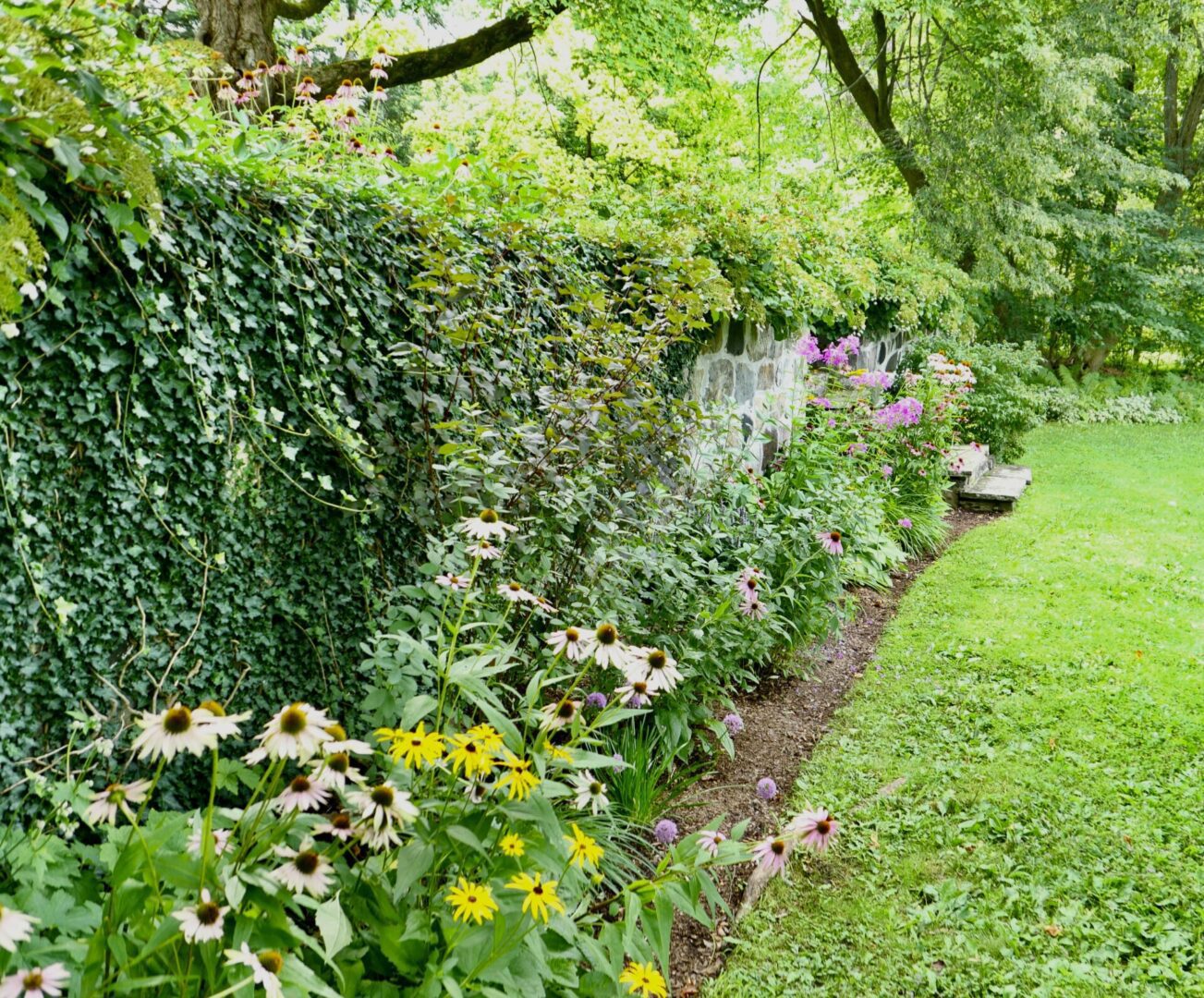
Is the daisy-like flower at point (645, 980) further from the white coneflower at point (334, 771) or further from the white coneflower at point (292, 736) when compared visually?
the white coneflower at point (292, 736)

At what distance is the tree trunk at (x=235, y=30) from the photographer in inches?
256

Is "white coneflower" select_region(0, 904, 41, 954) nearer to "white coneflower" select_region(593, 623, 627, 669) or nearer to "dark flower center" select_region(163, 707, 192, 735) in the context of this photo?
"dark flower center" select_region(163, 707, 192, 735)

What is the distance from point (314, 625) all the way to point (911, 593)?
3848 mm

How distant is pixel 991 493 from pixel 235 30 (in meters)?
6.85

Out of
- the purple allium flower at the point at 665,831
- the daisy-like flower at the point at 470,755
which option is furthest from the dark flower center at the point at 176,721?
the purple allium flower at the point at 665,831

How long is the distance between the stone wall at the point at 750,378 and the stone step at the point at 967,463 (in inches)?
71.8

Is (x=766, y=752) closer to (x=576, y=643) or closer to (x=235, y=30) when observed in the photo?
(x=576, y=643)

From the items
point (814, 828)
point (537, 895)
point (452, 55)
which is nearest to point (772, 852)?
point (814, 828)

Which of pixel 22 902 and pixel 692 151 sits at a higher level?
pixel 692 151

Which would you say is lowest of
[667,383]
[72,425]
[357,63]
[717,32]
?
[667,383]

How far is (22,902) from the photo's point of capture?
1521mm

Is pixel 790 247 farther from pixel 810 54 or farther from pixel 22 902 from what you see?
pixel 810 54

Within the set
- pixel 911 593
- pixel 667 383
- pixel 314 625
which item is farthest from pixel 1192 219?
pixel 314 625

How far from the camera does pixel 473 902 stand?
1.52 meters
